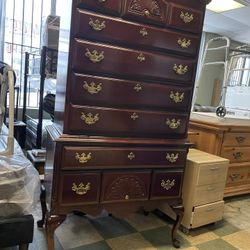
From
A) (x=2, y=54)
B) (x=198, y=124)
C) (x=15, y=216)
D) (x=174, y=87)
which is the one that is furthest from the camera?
(x=2, y=54)

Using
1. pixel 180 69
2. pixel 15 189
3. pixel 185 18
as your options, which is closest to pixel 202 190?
Result: pixel 180 69

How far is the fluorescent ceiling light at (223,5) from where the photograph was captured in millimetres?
3823

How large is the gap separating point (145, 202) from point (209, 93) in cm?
550

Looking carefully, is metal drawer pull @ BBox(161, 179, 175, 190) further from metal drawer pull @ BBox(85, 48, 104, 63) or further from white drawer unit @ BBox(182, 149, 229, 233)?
metal drawer pull @ BBox(85, 48, 104, 63)

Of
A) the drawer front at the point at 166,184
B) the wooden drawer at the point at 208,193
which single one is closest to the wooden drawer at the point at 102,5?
the drawer front at the point at 166,184

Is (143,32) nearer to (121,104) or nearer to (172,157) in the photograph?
(121,104)

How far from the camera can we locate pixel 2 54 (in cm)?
403

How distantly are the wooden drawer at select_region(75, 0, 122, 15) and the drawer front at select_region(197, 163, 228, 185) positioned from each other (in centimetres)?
119

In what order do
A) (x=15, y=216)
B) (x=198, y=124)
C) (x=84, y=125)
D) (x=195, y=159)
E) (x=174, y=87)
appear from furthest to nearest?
(x=198, y=124)
(x=195, y=159)
(x=174, y=87)
(x=84, y=125)
(x=15, y=216)

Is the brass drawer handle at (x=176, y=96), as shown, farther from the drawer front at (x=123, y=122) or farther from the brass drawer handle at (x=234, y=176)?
the brass drawer handle at (x=234, y=176)

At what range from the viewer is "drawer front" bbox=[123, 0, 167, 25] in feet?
4.41

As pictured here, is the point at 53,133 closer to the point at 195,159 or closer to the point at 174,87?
the point at 174,87

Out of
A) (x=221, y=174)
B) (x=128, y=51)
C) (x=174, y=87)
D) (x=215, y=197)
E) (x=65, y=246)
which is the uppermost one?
(x=128, y=51)

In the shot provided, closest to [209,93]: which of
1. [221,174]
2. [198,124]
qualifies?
[198,124]
